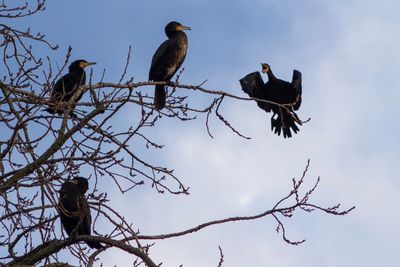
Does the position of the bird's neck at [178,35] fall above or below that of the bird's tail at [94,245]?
above

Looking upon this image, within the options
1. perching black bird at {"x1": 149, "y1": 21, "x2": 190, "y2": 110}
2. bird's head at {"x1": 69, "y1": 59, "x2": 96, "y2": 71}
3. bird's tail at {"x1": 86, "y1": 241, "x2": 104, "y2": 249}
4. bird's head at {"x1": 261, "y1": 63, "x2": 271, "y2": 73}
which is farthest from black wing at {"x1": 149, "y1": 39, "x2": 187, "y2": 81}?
bird's tail at {"x1": 86, "y1": 241, "x2": 104, "y2": 249}

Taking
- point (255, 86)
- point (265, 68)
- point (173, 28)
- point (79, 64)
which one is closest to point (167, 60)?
point (173, 28)

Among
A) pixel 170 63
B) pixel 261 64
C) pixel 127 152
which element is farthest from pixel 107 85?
pixel 261 64

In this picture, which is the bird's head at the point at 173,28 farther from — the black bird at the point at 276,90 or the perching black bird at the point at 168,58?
the black bird at the point at 276,90

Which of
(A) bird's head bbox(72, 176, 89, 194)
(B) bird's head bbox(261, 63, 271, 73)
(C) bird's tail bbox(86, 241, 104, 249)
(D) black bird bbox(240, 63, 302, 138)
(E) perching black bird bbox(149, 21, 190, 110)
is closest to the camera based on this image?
(C) bird's tail bbox(86, 241, 104, 249)

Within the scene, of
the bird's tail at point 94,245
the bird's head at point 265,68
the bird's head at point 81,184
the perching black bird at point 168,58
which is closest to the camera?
the bird's tail at point 94,245

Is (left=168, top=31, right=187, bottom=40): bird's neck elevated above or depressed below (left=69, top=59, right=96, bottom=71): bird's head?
above

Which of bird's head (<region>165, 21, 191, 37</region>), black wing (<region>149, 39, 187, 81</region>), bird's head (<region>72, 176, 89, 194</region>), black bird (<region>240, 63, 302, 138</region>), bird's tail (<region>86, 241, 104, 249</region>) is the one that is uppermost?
black bird (<region>240, 63, 302, 138</region>)

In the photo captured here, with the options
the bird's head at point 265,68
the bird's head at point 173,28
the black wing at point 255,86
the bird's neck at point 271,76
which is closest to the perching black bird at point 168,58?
the bird's head at point 173,28

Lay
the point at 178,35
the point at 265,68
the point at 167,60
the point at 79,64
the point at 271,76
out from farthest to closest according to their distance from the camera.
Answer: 1. the point at 265,68
2. the point at 271,76
3. the point at 79,64
4. the point at 178,35
5. the point at 167,60

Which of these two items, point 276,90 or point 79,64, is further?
point 276,90

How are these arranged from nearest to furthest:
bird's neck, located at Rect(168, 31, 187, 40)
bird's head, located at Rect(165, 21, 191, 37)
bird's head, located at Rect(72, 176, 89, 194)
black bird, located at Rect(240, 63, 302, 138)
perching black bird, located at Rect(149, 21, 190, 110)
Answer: bird's head, located at Rect(72, 176, 89, 194) < perching black bird, located at Rect(149, 21, 190, 110) < bird's neck, located at Rect(168, 31, 187, 40) < bird's head, located at Rect(165, 21, 191, 37) < black bird, located at Rect(240, 63, 302, 138)

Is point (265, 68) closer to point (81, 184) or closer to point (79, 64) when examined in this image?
point (79, 64)

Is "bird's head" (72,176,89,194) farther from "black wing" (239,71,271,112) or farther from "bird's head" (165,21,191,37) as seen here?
"black wing" (239,71,271,112)
